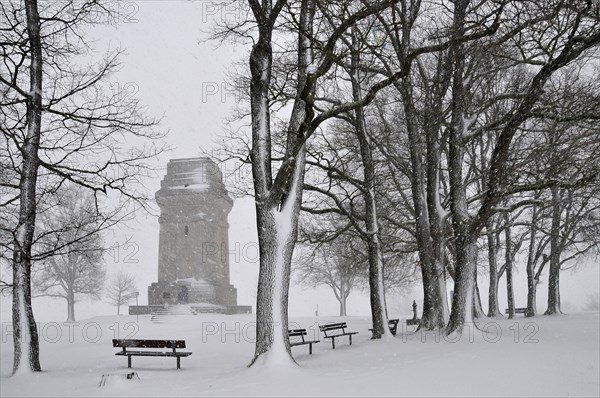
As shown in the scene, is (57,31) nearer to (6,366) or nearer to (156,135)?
(156,135)

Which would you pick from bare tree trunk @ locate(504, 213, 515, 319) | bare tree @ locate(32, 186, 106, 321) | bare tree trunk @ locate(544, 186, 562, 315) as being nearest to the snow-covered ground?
bare tree trunk @ locate(504, 213, 515, 319)

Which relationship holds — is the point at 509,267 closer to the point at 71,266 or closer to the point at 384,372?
the point at 384,372

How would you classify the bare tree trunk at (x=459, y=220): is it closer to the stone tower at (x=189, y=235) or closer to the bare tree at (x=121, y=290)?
the stone tower at (x=189, y=235)

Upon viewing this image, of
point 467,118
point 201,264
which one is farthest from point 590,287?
point 467,118

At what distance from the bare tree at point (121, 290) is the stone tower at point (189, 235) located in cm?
1516

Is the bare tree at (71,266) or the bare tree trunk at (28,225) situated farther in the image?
the bare tree at (71,266)

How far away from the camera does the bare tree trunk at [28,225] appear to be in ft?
37.4

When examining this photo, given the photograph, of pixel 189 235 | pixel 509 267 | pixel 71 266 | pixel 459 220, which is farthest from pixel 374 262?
pixel 71 266

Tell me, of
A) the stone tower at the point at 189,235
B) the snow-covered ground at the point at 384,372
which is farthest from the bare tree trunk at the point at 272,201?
the stone tower at the point at 189,235

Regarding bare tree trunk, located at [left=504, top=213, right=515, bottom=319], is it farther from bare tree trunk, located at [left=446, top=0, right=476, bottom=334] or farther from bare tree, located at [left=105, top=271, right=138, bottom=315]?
bare tree, located at [left=105, top=271, right=138, bottom=315]

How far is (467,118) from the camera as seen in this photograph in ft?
48.0

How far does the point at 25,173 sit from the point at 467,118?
36.7 feet

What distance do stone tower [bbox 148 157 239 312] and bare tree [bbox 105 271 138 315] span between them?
15156 millimetres

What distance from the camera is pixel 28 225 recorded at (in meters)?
11.8
